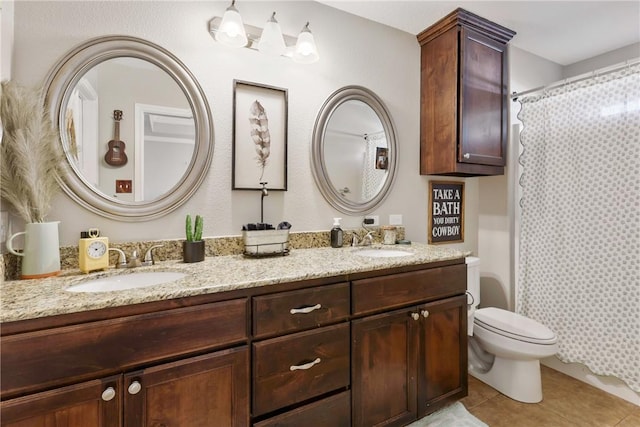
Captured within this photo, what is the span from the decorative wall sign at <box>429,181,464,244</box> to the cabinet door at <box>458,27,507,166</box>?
0.36m

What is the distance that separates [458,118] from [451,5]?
2.32 feet

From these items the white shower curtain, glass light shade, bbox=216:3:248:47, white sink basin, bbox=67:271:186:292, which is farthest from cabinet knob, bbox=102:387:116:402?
the white shower curtain

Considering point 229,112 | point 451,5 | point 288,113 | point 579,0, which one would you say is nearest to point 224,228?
point 229,112

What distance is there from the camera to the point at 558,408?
178cm

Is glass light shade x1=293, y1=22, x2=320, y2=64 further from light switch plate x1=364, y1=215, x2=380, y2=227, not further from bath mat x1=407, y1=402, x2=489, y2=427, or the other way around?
bath mat x1=407, y1=402, x2=489, y2=427

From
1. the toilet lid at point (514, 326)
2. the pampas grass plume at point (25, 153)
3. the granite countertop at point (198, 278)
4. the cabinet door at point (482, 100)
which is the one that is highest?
the cabinet door at point (482, 100)

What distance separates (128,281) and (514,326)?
2.20 m

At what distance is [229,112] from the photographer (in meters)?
1.62

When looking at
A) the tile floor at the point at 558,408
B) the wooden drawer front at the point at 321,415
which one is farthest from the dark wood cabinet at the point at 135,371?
the tile floor at the point at 558,408

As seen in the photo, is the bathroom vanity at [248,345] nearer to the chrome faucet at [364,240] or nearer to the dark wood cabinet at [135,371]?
the dark wood cabinet at [135,371]

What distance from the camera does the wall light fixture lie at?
4.92ft

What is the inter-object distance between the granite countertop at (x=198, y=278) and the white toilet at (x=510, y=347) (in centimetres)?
67

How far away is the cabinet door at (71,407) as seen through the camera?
31.2 inches

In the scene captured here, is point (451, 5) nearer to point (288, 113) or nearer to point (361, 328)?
point (288, 113)
